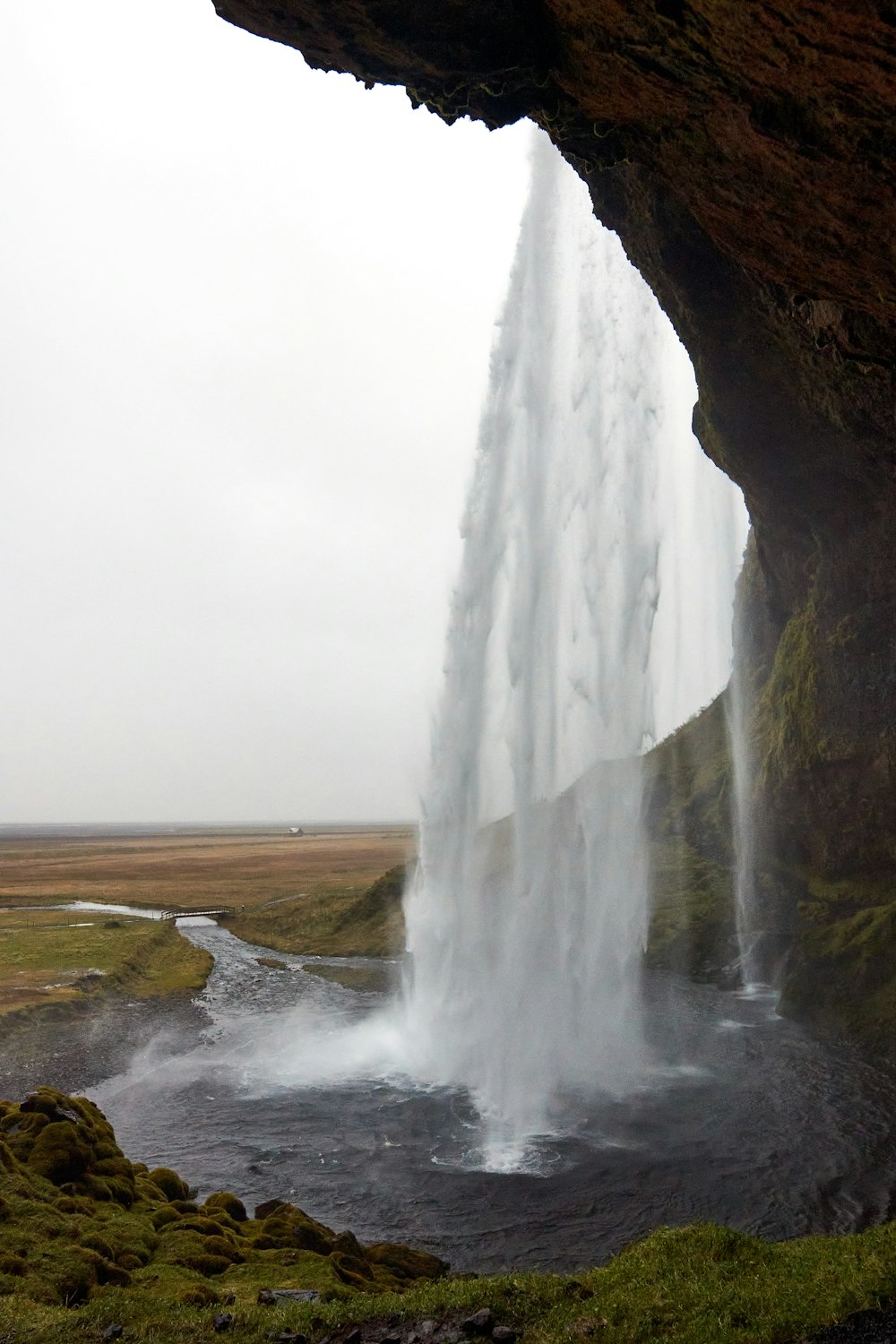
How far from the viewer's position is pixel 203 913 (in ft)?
252

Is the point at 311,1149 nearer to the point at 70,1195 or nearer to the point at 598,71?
the point at 70,1195

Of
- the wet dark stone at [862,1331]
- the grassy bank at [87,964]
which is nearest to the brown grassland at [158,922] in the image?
the grassy bank at [87,964]

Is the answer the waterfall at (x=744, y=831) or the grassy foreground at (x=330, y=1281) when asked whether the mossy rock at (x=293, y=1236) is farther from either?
the waterfall at (x=744, y=831)

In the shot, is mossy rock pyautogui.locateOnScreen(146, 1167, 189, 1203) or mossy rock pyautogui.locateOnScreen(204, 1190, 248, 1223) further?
mossy rock pyautogui.locateOnScreen(146, 1167, 189, 1203)

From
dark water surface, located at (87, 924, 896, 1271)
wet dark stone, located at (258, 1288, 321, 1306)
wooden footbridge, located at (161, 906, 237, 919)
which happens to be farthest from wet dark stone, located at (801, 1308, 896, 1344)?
wooden footbridge, located at (161, 906, 237, 919)

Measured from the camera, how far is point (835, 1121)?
2364 cm

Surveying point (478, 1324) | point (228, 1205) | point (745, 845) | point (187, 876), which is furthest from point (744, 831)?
point (187, 876)

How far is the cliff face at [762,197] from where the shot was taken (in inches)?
565

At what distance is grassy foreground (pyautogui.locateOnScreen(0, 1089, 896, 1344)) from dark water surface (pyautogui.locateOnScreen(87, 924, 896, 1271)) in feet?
9.53

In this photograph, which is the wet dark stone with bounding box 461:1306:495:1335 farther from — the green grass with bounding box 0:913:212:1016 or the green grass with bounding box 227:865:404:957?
the green grass with bounding box 227:865:404:957

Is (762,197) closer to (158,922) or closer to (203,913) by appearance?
(158,922)

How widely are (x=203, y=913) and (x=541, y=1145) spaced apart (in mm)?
61525

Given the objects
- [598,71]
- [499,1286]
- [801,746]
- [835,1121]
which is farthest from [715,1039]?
[598,71]

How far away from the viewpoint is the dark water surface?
18.3 meters
